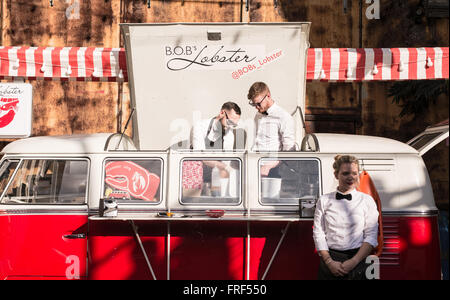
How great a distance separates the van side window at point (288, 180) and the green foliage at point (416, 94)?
5.23 metres

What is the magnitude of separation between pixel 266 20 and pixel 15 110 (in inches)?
202

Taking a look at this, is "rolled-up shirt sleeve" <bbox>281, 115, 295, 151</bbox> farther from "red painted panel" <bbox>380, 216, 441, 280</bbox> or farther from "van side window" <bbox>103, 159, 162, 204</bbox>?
"van side window" <bbox>103, 159, 162, 204</bbox>

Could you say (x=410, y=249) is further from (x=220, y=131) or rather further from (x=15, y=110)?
(x=15, y=110)

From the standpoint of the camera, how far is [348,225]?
4.92m

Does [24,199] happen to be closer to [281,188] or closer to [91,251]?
[91,251]

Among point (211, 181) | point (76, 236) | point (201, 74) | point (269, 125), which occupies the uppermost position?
point (201, 74)

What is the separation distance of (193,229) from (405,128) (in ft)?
22.6

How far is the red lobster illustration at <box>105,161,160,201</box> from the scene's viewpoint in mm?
5816

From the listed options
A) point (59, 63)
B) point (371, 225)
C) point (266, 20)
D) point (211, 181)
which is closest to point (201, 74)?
point (211, 181)

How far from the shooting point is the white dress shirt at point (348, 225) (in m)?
4.90

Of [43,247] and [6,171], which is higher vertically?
[6,171]

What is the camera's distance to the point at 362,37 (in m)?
10.8
